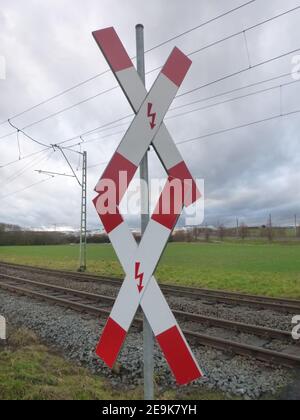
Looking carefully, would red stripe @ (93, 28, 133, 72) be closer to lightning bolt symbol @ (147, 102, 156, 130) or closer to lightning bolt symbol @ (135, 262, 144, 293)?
lightning bolt symbol @ (147, 102, 156, 130)

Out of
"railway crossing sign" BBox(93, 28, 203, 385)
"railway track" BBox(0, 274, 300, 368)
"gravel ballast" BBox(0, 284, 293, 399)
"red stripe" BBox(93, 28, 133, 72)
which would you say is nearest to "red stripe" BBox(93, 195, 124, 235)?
"railway crossing sign" BBox(93, 28, 203, 385)

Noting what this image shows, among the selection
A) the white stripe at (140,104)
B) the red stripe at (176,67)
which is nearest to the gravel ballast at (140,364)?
the white stripe at (140,104)

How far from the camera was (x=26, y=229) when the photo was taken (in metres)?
81.6

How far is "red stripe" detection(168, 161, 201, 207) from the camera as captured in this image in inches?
88.3

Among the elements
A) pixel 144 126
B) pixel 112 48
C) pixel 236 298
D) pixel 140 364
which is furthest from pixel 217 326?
pixel 112 48

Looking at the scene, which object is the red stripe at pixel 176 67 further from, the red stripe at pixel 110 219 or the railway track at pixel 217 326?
the railway track at pixel 217 326

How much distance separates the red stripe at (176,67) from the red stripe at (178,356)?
5.45 ft

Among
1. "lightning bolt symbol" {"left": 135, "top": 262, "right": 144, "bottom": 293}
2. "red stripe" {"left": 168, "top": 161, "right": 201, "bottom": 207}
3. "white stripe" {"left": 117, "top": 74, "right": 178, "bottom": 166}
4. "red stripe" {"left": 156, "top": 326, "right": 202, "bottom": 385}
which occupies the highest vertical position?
"white stripe" {"left": 117, "top": 74, "right": 178, "bottom": 166}

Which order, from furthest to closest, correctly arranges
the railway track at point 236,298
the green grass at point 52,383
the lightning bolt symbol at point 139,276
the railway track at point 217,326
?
the railway track at point 236,298 < the railway track at point 217,326 < the green grass at point 52,383 < the lightning bolt symbol at point 139,276

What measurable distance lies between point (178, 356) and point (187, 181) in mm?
1097

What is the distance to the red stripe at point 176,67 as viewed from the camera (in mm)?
2395
